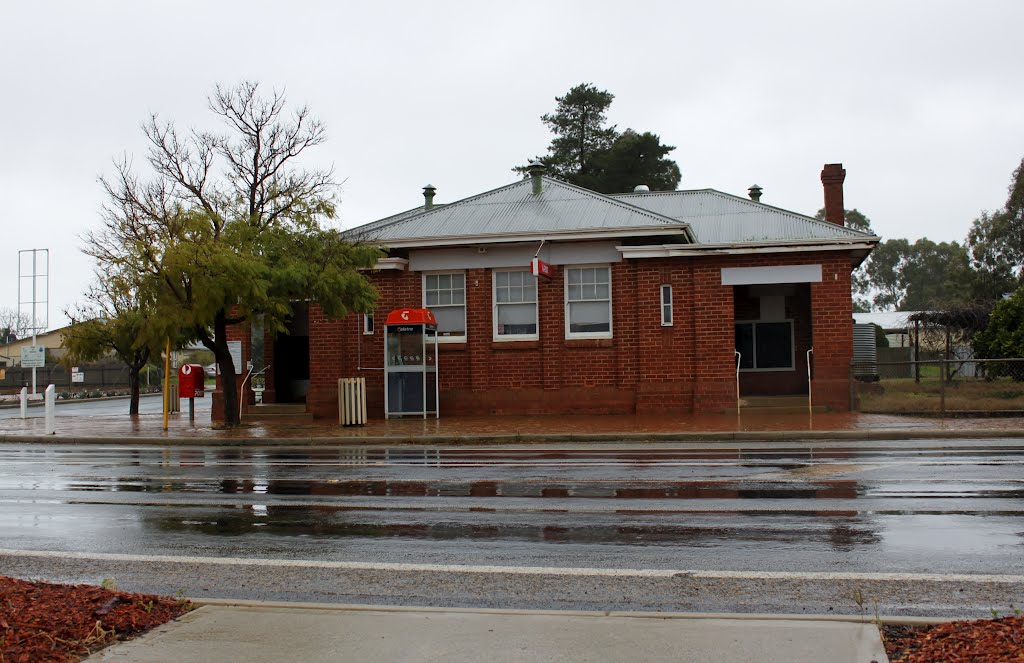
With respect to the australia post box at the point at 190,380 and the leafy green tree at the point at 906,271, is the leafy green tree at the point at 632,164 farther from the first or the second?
the leafy green tree at the point at 906,271

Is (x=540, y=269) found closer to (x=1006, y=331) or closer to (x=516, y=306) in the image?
(x=516, y=306)

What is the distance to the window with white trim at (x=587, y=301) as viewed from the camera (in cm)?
2309

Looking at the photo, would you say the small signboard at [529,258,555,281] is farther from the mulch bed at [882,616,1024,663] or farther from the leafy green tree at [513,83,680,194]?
the leafy green tree at [513,83,680,194]

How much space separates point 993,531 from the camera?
25.0 ft

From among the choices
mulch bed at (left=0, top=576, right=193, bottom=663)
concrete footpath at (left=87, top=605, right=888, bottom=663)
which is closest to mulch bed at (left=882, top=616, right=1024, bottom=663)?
concrete footpath at (left=87, top=605, right=888, bottom=663)

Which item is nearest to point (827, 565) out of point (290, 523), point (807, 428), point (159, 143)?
point (290, 523)

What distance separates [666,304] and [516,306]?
398 cm

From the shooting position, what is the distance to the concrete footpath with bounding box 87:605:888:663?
4645 millimetres

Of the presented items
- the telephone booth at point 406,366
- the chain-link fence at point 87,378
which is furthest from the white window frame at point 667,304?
the chain-link fence at point 87,378

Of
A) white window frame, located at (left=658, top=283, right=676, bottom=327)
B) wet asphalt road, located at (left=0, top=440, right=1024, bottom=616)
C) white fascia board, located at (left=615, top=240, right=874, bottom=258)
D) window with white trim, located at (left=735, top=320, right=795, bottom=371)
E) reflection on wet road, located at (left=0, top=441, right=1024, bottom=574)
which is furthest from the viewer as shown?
window with white trim, located at (left=735, top=320, right=795, bottom=371)

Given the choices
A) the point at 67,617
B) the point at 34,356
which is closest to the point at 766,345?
the point at 67,617

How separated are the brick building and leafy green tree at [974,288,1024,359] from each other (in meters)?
8.46

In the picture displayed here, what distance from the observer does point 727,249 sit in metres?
21.8

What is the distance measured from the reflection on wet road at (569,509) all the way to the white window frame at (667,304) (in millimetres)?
7733
